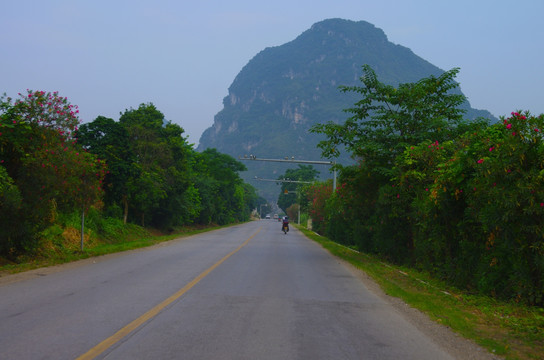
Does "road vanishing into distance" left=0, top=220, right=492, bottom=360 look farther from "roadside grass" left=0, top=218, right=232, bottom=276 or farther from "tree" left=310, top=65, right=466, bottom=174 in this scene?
"tree" left=310, top=65, right=466, bottom=174

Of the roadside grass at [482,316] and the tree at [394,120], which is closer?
the roadside grass at [482,316]

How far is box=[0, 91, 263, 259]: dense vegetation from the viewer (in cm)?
1432

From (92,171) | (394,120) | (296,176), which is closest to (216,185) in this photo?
(92,171)

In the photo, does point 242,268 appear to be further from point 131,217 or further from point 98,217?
point 131,217

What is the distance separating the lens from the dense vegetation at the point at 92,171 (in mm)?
14320

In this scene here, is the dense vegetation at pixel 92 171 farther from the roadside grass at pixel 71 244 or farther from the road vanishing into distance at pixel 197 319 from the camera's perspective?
the road vanishing into distance at pixel 197 319

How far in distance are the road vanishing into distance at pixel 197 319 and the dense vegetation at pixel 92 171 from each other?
3291 mm

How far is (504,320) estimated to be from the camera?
25.9ft

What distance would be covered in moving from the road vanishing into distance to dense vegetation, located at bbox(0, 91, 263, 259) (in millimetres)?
3291

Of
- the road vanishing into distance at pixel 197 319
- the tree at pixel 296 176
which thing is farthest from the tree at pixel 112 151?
the tree at pixel 296 176

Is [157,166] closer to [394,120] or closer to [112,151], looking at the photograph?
[112,151]

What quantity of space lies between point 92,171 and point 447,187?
12.3 metres

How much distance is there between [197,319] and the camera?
7.18 m

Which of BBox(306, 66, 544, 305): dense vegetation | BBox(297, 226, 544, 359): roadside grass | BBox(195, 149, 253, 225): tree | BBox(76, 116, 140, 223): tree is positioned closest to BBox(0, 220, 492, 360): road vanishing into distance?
BBox(297, 226, 544, 359): roadside grass
